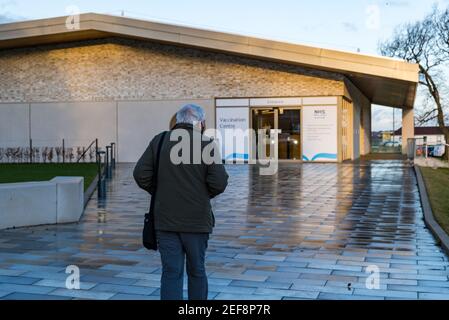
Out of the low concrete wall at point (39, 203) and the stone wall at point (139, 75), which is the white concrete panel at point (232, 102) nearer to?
the stone wall at point (139, 75)

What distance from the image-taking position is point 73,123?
93.7ft

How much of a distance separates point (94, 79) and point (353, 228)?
831 inches

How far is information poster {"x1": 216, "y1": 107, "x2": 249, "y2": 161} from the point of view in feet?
88.4

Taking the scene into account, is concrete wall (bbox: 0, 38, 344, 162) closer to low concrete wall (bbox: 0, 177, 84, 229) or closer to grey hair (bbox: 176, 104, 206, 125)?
low concrete wall (bbox: 0, 177, 84, 229)

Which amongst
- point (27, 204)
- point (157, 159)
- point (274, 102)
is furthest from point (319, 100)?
point (157, 159)

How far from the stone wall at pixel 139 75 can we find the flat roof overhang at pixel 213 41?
736mm

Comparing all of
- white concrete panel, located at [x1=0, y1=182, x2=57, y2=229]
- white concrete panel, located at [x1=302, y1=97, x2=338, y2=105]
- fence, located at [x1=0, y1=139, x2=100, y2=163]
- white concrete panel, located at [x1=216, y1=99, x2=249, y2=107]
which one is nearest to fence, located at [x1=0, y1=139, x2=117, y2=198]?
fence, located at [x1=0, y1=139, x2=100, y2=163]

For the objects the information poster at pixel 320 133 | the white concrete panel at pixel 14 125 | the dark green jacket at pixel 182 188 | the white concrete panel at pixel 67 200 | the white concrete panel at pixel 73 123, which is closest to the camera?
the dark green jacket at pixel 182 188

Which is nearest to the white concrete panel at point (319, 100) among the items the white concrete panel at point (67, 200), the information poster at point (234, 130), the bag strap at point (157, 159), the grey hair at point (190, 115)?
the information poster at point (234, 130)

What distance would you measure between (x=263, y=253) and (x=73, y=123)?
22729mm

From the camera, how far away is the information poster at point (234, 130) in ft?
88.4
